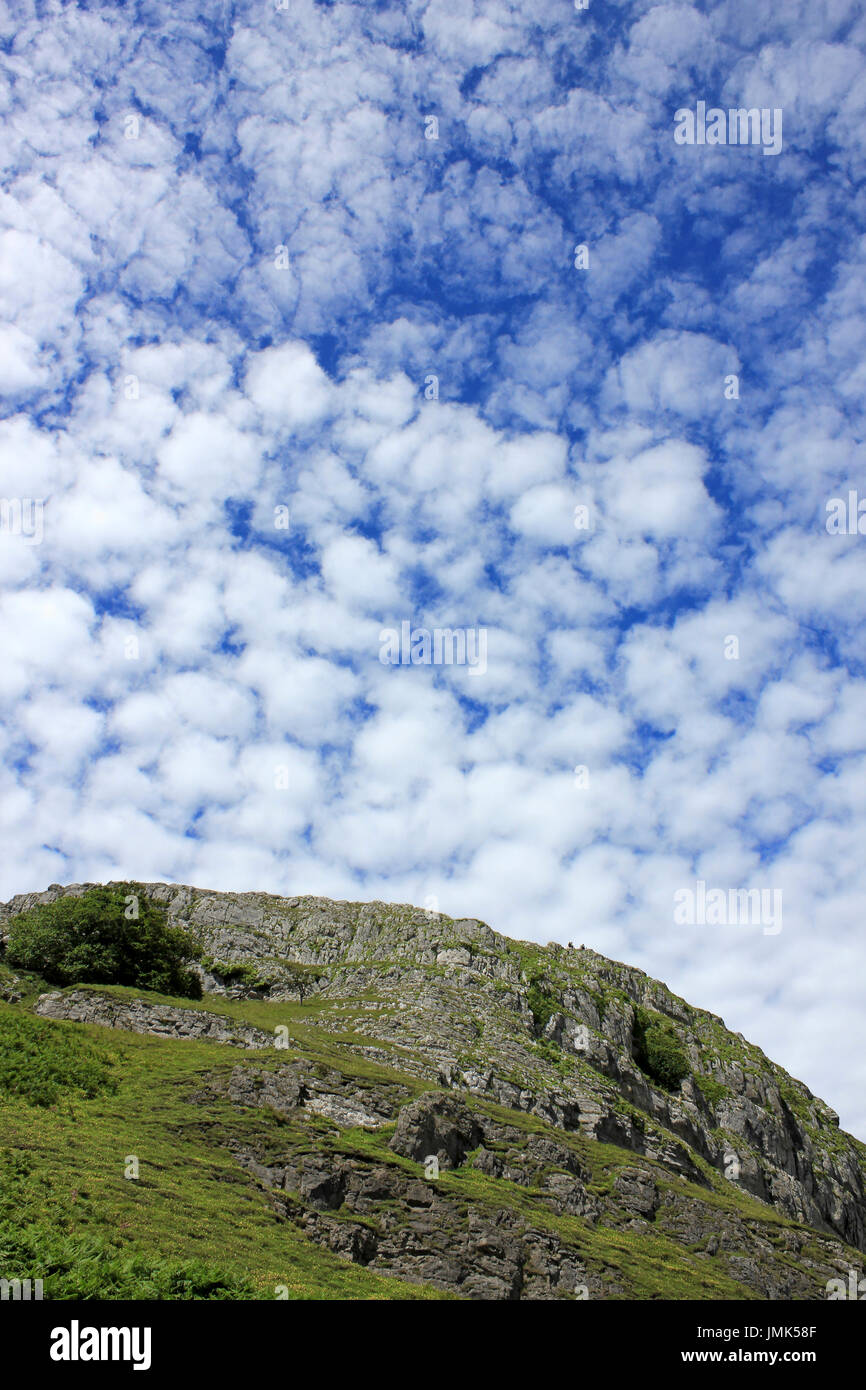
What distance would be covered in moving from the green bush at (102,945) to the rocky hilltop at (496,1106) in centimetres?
805

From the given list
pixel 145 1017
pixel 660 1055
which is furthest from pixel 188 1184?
pixel 660 1055

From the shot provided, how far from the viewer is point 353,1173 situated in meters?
48.4

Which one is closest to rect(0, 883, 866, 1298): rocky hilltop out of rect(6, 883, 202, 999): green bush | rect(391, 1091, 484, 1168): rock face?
rect(391, 1091, 484, 1168): rock face

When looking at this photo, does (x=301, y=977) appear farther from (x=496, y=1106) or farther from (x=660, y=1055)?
(x=660, y=1055)

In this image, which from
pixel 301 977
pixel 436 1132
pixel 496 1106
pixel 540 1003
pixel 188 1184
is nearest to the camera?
pixel 188 1184

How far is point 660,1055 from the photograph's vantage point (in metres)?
133

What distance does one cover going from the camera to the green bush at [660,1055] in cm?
13175

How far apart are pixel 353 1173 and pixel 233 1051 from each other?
67.5ft

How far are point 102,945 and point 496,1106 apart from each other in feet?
149

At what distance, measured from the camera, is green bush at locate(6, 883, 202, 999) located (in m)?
78.0

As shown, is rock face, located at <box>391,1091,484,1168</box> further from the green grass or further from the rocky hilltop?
the green grass

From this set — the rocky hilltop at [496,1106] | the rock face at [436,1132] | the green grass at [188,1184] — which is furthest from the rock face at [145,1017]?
the rock face at [436,1132]

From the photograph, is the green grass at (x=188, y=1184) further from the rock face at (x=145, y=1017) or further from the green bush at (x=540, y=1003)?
the green bush at (x=540, y=1003)
